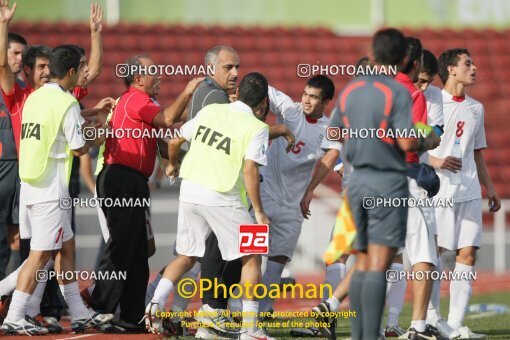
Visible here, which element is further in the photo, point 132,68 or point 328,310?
point 132,68

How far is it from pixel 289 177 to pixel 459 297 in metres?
1.90

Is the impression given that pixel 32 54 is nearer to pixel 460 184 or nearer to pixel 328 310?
pixel 328 310

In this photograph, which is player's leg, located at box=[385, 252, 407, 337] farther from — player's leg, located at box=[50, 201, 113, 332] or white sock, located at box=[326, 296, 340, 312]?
player's leg, located at box=[50, 201, 113, 332]

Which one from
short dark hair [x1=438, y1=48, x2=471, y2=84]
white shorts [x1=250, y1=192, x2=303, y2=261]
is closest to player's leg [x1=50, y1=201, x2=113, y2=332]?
white shorts [x1=250, y1=192, x2=303, y2=261]

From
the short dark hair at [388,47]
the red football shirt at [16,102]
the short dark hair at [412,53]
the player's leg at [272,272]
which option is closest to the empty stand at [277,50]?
the player's leg at [272,272]

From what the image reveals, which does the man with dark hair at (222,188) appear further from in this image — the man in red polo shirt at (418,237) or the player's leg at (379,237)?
the player's leg at (379,237)

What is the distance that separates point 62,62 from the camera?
362 inches

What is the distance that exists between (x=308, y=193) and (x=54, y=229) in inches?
89.5

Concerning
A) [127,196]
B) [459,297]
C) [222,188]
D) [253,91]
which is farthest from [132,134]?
[459,297]

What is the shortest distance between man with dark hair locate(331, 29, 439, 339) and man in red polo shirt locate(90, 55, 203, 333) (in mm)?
2523

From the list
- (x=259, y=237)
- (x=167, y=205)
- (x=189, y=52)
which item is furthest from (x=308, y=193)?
(x=189, y=52)

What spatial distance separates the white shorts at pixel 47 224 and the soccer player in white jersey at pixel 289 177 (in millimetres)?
2019

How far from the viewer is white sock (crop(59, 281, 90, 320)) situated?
30.7ft

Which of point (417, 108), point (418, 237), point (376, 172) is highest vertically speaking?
point (417, 108)
